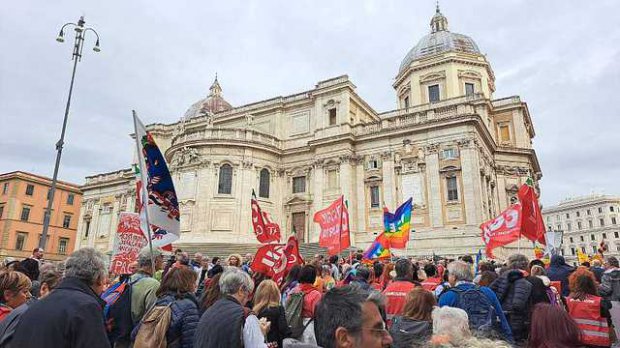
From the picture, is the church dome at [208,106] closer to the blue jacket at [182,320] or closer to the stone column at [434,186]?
the stone column at [434,186]

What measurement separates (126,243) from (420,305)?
8.18 m

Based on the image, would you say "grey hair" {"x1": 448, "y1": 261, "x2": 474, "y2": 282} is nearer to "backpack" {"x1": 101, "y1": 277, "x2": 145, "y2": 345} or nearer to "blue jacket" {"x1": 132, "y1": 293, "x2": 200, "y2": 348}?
"blue jacket" {"x1": 132, "y1": 293, "x2": 200, "y2": 348}

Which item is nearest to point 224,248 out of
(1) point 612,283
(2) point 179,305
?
(1) point 612,283

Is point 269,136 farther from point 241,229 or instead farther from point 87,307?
point 87,307

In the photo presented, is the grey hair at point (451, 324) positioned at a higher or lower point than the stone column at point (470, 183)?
lower

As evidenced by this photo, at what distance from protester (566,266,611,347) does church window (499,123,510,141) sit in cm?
3413

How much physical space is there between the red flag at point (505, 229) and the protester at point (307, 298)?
32.2ft

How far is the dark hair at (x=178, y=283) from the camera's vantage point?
406 centimetres

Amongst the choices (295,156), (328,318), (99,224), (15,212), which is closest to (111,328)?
(328,318)

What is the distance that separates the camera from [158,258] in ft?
19.9

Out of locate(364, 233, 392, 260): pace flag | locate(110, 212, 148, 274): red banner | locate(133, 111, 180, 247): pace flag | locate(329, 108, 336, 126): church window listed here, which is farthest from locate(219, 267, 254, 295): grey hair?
locate(329, 108, 336, 126): church window

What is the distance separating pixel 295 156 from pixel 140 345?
107 ft

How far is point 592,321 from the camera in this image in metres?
5.20

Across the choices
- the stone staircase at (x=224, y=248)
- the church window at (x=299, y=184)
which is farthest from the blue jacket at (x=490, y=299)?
the church window at (x=299, y=184)
